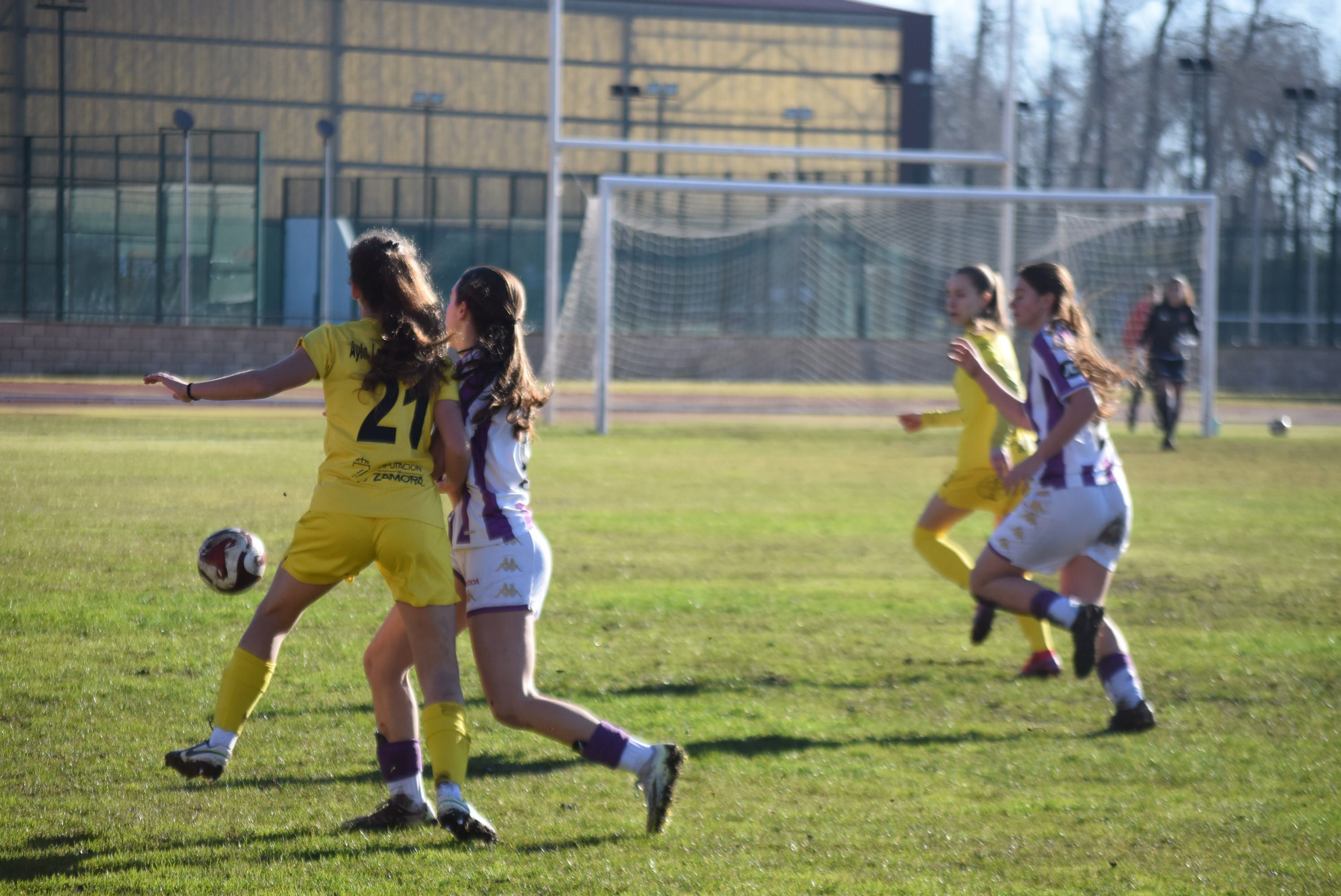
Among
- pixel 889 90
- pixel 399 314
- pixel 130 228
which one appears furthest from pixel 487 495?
pixel 889 90

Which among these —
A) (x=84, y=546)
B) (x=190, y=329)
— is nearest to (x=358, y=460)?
(x=84, y=546)

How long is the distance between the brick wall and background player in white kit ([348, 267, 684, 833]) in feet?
42.8

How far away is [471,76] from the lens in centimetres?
3042

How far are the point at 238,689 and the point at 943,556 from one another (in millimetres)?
3746

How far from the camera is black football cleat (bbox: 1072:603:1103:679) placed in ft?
17.2

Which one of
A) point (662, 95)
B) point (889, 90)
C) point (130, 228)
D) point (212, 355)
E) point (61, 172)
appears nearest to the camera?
point (61, 172)

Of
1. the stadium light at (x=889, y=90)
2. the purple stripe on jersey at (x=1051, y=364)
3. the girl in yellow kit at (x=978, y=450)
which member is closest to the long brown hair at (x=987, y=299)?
the girl in yellow kit at (x=978, y=450)

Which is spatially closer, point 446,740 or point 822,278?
point 446,740

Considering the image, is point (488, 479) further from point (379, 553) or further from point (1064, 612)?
point (1064, 612)

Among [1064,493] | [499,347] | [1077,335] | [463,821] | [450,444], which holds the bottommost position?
[463,821]

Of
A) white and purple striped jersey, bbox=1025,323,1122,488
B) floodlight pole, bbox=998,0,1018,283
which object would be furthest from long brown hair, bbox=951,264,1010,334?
floodlight pole, bbox=998,0,1018,283

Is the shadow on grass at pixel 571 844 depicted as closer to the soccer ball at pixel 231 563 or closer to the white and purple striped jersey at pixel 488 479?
the white and purple striped jersey at pixel 488 479

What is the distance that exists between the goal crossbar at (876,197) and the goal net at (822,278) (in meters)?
3.49

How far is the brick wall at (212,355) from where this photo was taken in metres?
18.3
